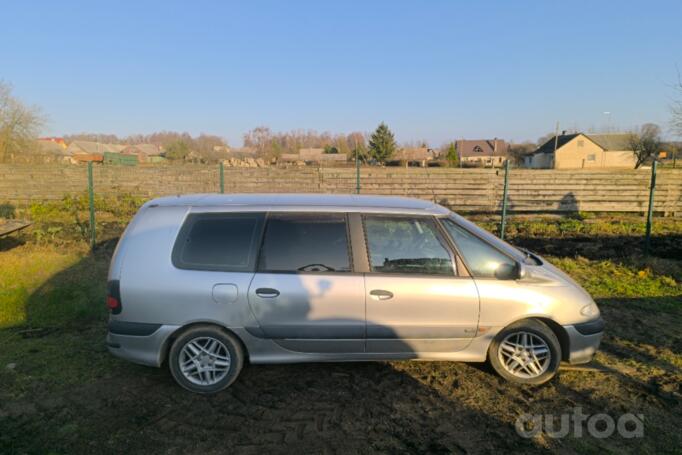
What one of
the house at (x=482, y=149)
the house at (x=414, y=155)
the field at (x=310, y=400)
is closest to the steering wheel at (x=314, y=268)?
the field at (x=310, y=400)

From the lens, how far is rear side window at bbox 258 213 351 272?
3652 mm

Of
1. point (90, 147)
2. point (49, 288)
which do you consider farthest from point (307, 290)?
point (90, 147)

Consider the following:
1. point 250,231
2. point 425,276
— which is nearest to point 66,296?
point 250,231

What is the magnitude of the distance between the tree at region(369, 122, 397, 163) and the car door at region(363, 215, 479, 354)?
56.9m

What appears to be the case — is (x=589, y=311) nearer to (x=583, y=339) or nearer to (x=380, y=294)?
(x=583, y=339)

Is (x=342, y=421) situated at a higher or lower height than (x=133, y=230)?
lower

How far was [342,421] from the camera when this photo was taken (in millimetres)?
3229

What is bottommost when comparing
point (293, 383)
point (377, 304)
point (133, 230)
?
point (293, 383)

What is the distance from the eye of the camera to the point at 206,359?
365cm

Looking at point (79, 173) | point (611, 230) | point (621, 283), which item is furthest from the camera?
point (79, 173)

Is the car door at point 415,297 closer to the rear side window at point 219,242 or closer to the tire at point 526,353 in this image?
the tire at point 526,353

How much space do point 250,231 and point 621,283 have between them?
6.42m

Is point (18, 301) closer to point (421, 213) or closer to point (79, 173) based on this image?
point (421, 213)

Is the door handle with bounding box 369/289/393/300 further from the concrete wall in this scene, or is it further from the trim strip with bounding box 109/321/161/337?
the concrete wall
